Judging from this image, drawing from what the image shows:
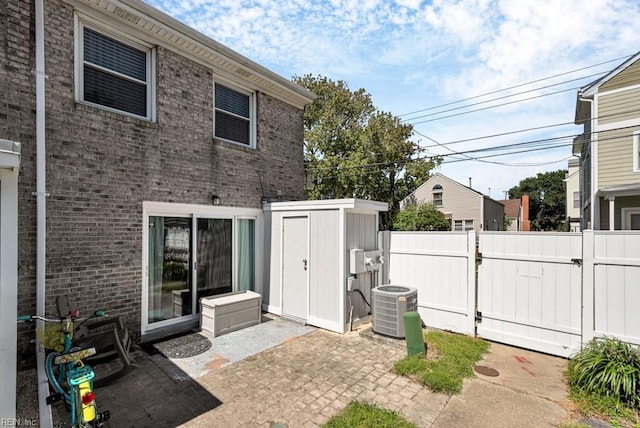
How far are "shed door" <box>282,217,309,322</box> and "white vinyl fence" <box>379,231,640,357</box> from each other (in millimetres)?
2051

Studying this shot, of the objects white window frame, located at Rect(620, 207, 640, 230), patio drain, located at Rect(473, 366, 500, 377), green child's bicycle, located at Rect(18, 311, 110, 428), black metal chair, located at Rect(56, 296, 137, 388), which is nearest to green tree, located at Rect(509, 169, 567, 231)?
white window frame, located at Rect(620, 207, 640, 230)

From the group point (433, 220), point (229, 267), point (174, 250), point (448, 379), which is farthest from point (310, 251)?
point (433, 220)

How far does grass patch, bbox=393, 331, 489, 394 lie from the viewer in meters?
4.09

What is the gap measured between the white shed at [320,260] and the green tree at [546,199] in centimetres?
5498

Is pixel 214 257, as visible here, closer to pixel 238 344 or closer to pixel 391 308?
pixel 238 344

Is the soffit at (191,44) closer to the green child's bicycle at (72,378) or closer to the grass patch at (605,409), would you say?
the green child's bicycle at (72,378)

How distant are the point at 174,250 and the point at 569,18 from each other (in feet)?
29.9

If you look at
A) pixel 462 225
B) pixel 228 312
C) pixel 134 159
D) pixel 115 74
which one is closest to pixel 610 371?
pixel 228 312

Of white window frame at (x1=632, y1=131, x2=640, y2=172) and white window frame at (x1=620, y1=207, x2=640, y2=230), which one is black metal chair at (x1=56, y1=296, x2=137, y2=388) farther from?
white window frame at (x1=632, y1=131, x2=640, y2=172)

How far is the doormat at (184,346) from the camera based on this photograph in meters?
4.96

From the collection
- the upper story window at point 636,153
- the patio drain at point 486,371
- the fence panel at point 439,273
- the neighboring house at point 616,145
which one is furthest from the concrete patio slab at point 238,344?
the upper story window at point 636,153

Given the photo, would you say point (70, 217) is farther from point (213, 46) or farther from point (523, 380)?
point (523, 380)

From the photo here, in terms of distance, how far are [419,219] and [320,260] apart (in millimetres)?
16573

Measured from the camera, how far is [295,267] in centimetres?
677
